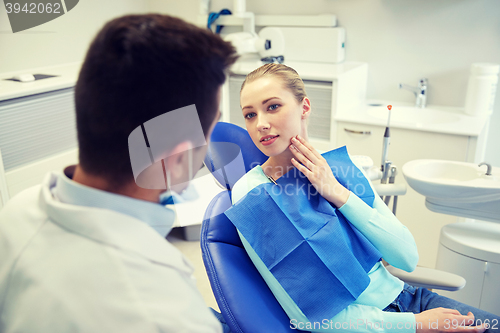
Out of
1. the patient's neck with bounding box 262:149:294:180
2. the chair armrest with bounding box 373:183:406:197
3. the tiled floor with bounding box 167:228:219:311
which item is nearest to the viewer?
the patient's neck with bounding box 262:149:294:180

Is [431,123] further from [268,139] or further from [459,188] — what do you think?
[268,139]

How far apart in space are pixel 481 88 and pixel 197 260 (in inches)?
76.5

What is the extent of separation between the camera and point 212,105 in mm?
550

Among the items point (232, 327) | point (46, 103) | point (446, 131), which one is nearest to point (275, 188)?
point (232, 327)

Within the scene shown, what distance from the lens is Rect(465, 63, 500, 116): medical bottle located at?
82.9 inches

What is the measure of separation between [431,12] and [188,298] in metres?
2.46

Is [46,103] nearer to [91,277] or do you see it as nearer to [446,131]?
[91,277]

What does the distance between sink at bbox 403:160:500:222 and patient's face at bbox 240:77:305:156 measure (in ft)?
2.31

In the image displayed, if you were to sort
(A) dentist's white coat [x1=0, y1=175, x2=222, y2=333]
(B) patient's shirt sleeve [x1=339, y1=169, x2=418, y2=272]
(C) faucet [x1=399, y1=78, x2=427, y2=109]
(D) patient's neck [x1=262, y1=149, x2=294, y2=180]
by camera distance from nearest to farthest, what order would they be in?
(A) dentist's white coat [x1=0, y1=175, x2=222, y2=333] < (B) patient's shirt sleeve [x1=339, y1=169, x2=418, y2=272] < (D) patient's neck [x1=262, y1=149, x2=294, y2=180] < (C) faucet [x1=399, y1=78, x2=427, y2=109]

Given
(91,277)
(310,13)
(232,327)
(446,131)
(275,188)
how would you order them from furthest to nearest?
(310,13) < (446,131) < (275,188) < (232,327) < (91,277)

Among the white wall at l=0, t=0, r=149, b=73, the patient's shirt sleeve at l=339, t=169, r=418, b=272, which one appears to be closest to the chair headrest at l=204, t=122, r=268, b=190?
the patient's shirt sleeve at l=339, t=169, r=418, b=272

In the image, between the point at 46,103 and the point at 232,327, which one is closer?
the point at 232,327

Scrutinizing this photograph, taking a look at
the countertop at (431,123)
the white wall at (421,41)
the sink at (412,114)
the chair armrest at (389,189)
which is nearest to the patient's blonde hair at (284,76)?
the chair armrest at (389,189)

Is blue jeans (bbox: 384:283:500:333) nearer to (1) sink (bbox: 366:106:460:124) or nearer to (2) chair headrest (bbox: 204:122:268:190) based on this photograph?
(2) chair headrest (bbox: 204:122:268:190)
